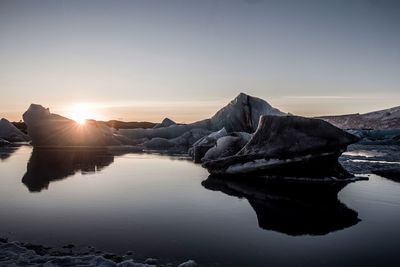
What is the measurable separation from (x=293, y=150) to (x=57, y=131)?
26.9 metres

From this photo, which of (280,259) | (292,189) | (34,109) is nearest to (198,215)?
(280,259)

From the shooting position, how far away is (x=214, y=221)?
5742 mm

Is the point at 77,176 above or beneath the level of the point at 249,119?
beneath

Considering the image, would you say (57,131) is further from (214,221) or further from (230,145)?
(214,221)

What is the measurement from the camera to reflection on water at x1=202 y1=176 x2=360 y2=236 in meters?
5.63

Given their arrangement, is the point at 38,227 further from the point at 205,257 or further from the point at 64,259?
the point at 205,257

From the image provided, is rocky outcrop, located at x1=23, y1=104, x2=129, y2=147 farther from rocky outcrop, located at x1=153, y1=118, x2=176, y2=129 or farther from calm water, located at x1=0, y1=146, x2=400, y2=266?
calm water, located at x1=0, y1=146, x2=400, y2=266

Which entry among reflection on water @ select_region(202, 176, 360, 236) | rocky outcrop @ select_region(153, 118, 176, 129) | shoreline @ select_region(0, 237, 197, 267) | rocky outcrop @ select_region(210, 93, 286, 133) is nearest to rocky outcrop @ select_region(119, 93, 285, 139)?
rocky outcrop @ select_region(210, 93, 286, 133)

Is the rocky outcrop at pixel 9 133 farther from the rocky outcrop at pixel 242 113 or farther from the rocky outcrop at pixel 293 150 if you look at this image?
the rocky outcrop at pixel 293 150

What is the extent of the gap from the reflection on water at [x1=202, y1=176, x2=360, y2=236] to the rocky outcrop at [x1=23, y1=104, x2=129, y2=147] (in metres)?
23.6

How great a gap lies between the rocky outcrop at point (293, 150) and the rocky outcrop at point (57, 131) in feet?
75.5

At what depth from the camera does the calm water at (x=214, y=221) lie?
4328 millimetres

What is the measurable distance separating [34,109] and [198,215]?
31.3 meters

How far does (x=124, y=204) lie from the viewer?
685cm
